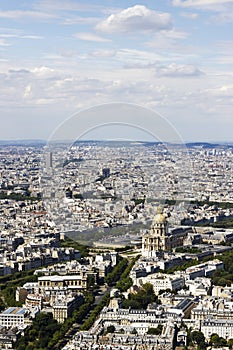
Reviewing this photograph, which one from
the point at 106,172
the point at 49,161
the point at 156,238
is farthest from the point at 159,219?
the point at 49,161

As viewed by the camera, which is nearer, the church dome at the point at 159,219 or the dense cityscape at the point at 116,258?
the dense cityscape at the point at 116,258

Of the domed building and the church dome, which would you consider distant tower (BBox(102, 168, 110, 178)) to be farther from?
the church dome

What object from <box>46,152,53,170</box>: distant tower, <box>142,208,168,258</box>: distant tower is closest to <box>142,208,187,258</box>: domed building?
<box>142,208,168,258</box>: distant tower

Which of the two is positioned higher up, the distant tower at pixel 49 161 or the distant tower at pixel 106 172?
the distant tower at pixel 49 161

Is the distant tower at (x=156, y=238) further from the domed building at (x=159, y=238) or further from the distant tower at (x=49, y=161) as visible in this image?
the distant tower at (x=49, y=161)

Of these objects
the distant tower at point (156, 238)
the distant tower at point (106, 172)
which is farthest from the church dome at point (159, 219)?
the distant tower at point (106, 172)

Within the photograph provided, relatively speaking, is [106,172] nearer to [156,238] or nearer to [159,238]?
[159,238]

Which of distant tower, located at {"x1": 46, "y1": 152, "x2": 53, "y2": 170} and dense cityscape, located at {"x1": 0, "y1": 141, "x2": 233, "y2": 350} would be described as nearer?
dense cityscape, located at {"x1": 0, "y1": 141, "x2": 233, "y2": 350}
